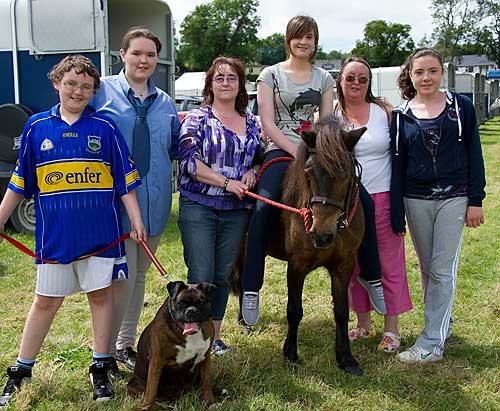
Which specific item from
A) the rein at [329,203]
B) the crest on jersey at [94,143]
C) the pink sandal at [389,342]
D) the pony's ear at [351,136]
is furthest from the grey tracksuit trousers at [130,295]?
the pink sandal at [389,342]

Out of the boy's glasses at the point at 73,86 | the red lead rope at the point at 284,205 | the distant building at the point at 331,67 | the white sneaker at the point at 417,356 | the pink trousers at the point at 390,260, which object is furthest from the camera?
the distant building at the point at 331,67

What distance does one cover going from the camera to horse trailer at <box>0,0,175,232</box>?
293 inches

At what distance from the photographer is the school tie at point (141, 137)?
3518mm

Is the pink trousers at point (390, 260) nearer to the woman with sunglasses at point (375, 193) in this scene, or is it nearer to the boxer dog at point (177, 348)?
the woman with sunglasses at point (375, 193)

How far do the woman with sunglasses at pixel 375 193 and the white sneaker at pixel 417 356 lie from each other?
0.19 m

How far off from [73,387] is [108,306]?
628mm

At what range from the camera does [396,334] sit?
4367 millimetres

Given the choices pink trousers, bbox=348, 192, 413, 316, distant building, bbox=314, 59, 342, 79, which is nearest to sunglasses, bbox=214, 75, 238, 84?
pink trousers, bbox=348, 192, 413, 316

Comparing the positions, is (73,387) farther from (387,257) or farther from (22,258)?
(22,258)

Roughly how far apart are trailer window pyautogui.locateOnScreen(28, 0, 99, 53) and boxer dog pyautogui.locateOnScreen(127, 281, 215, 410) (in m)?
5.27

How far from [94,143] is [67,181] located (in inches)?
10.5

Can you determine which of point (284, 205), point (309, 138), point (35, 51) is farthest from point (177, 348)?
point (35, 51)

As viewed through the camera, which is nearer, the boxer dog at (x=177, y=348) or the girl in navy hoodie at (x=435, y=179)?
the boxer dog at (x=177, y=348)

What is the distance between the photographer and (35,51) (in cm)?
770
